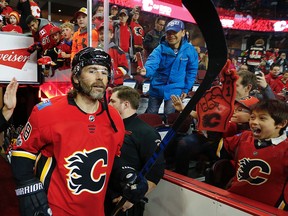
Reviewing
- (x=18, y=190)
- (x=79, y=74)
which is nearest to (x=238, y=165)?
(x=79, y=74)

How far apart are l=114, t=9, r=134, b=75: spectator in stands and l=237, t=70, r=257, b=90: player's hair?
134 centimetres

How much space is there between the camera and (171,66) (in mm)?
2438

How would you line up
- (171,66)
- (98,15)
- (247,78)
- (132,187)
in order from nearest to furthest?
(132,187)
(247,78)
(171,66)
(98,15)

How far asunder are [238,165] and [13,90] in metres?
1.28

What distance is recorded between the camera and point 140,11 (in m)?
2.89

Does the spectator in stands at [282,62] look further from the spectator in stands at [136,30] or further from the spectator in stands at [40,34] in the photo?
the spectator in stands at [40,34]

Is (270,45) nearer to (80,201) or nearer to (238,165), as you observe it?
(238,165)

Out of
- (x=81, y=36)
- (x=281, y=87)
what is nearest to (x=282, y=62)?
(x=281, y=87)

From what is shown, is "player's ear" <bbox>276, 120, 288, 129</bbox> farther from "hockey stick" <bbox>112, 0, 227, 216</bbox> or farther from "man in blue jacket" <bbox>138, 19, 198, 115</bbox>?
"man in blue jacket" <bbox>138, 19, 198, 115</bbox>

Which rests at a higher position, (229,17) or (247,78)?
(229,17)

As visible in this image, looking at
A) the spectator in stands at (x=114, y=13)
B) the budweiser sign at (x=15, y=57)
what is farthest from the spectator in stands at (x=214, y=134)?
the budweiser sign at (x=15, y=57)

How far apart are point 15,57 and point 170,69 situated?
2.10 m

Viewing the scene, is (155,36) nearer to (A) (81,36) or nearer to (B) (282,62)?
(A) (81,36)

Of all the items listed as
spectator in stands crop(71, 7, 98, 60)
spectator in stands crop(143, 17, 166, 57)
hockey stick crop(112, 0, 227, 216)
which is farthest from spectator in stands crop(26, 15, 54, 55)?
hockey stick crop(112, 0, 227, 216)
